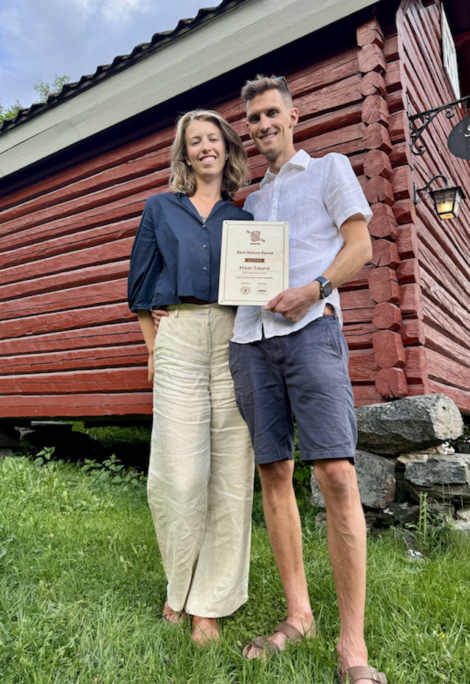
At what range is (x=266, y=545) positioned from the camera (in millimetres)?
2893

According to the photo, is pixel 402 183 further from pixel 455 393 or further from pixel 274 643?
pixel 274 643

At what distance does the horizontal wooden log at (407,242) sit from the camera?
3.27 m

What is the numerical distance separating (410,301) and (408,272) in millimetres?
195

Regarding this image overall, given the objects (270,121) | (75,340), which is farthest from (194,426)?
(75,340)

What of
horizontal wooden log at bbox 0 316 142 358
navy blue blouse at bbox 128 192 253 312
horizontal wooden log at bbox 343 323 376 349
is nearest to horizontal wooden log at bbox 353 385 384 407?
horizontal wooden log at bbox 343 323 376 349

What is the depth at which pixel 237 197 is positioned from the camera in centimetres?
412

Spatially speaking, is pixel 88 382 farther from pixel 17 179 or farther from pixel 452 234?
A: pixel 452 234

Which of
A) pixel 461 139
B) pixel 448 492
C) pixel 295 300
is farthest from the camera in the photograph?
pixel 461 139

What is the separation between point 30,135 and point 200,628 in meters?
5.17

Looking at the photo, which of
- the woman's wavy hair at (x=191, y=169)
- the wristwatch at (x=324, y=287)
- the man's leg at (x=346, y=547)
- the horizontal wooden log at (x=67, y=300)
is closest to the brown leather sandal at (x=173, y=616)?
the man's leg at (x=346, y=547)

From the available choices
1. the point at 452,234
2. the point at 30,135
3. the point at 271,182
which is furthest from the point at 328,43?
the point at 30,135

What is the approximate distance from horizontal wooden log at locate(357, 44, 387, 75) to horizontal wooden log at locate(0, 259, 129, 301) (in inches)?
107

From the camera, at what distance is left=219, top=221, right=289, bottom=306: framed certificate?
6.23 feet

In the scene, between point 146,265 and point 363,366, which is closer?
point 146,265
